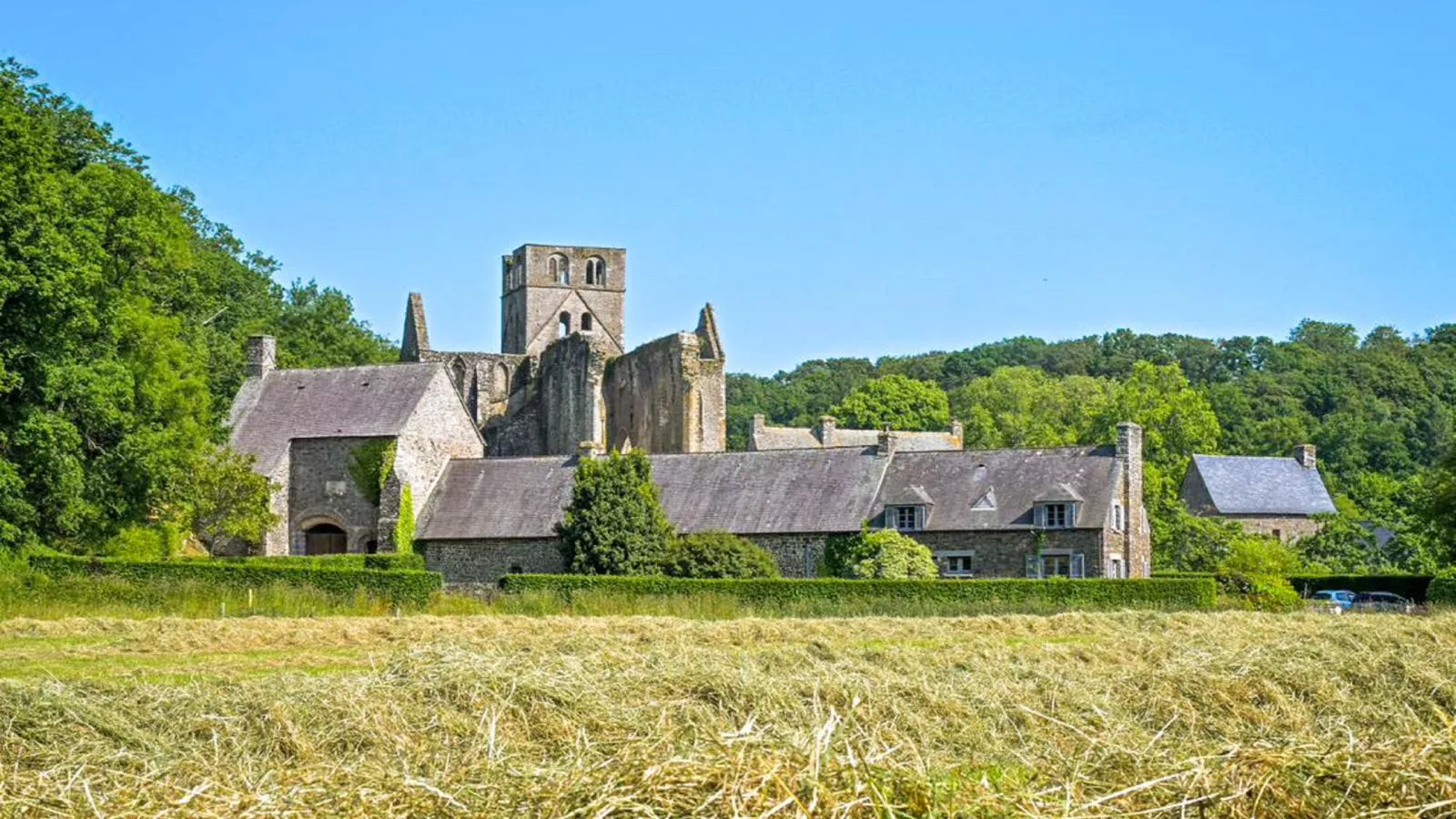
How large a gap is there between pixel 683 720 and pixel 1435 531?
4167cm

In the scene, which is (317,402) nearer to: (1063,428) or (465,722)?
(465,722)

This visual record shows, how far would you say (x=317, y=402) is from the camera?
4978 centimetres

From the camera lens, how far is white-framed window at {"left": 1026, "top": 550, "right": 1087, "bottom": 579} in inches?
1730

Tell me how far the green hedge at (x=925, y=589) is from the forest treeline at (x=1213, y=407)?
35.2 feet

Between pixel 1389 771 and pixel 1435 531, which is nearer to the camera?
pixel 1389 771

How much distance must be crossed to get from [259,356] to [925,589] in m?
24.1

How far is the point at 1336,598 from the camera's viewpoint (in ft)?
146

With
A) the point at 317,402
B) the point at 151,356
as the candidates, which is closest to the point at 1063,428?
the point at 317,402

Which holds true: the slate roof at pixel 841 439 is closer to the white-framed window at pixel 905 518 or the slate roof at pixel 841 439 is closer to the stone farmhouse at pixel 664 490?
the stone farmhouse at pixel 664 490

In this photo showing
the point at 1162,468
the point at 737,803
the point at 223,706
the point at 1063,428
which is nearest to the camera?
the point at 737,803

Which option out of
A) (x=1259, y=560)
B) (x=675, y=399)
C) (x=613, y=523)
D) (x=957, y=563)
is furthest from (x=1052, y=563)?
(x=675, y=399)

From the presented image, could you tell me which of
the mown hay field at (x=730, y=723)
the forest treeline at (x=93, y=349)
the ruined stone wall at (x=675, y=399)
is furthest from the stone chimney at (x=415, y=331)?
the mown hay field at (x=730, y=723)

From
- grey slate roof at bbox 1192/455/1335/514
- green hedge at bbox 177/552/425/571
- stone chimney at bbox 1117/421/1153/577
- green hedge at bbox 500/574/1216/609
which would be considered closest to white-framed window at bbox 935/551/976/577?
stone chimney at bbox 1117/421/1153/577

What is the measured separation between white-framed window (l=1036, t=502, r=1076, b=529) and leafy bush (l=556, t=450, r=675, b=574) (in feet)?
31.3
